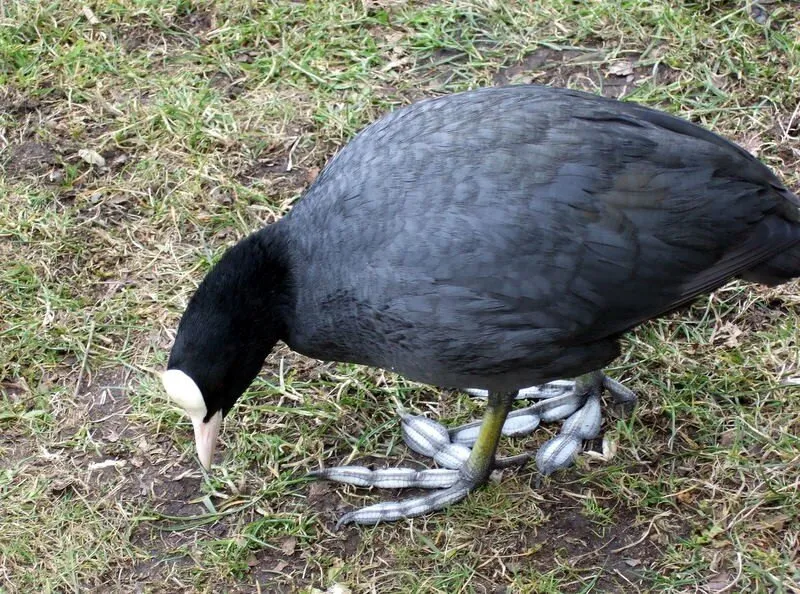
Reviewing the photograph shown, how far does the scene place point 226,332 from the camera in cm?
308

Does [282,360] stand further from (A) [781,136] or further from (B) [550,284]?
(A) [781,136]

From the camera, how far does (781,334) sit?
3781 millimetres

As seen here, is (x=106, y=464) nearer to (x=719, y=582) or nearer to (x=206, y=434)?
(x=206, y=434)

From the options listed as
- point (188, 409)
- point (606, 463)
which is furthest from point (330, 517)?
point (606, 463)

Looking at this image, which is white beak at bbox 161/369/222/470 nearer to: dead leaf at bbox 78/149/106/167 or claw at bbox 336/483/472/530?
claw at bbox 336/483/472/530

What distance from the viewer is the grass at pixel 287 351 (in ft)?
11.1

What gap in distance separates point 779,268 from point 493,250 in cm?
105

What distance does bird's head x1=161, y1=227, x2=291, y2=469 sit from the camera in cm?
306

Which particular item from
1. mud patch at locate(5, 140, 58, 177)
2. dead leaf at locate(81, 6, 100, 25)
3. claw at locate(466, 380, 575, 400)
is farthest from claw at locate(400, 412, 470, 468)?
dead leaf at locate(81, 6, 100, 25)

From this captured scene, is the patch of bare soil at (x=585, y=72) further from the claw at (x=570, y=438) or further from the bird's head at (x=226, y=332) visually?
the bird's head at (x=226, y=332)

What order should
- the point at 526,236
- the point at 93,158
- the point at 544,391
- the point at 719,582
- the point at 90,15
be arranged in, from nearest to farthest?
1. the point at 526,236
2. the point at 719,582
3. the point at 544,391
4. the point at 93,158
5. the point at 90,15

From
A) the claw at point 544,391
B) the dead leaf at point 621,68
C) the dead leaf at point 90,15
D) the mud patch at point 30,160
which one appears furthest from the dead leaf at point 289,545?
the dead leaf at point 90,15

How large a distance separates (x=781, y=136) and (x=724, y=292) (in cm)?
91

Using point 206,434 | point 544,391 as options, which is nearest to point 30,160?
point 206,434
